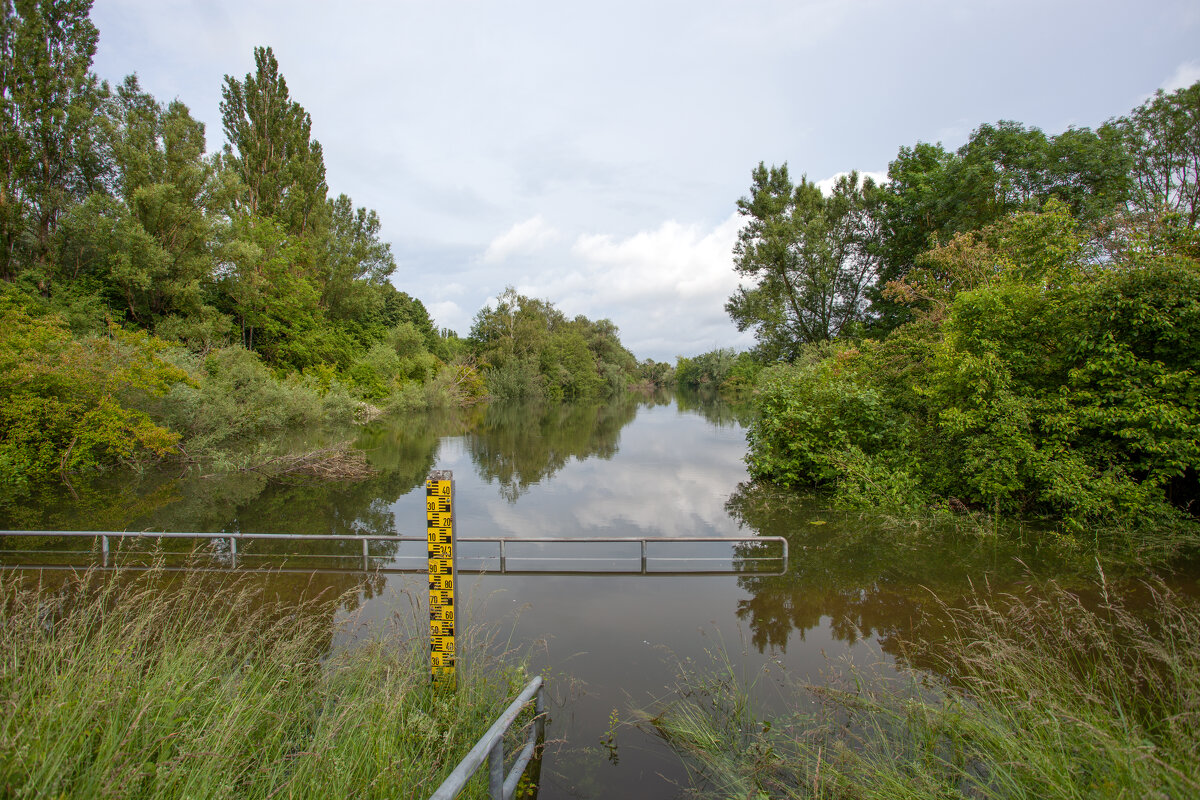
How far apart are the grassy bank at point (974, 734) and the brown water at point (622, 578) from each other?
43 cm

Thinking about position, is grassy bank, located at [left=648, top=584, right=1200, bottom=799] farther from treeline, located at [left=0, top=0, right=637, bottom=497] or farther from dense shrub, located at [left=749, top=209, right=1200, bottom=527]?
treeline, located at [left=0, top=0, right=637, bottom=497]

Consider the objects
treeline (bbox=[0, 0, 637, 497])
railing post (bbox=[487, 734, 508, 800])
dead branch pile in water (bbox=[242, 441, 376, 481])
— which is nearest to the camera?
railing post (bbox=[487, 734, 508, 800])

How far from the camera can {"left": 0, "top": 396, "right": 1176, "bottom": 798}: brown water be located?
5.51m

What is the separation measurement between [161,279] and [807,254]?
3702cm

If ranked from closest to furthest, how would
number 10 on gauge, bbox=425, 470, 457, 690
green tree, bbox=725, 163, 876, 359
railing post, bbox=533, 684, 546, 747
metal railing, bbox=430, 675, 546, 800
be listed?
metal railing, bbox=430, 675, 546, 800
railing post, bbox=533, 684, 546, 747
number 10 on gauge, bbox=425, 470, 457, 690
green tree, bbox=725, 163, 876, 359

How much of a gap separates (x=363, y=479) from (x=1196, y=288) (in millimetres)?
19886

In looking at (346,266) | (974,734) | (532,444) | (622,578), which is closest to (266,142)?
(346,266)

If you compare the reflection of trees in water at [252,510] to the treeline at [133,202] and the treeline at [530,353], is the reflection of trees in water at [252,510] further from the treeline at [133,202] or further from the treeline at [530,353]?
the treeline at [530,353]

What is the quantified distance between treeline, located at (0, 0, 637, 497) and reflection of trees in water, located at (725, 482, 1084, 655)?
17.0 meters

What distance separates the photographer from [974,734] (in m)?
3.81

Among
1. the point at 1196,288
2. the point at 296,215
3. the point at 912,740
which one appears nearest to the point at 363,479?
the point at 912,740

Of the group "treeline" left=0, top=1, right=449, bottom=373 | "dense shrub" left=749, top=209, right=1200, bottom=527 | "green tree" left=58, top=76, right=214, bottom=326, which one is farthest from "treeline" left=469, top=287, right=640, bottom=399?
"dense shrub" left=749, top=209, right=1200, bottom=527

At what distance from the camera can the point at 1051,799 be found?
2822mm

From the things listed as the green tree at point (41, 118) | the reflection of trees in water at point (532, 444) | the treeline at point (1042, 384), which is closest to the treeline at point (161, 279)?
the green tree at point (41, 118)
